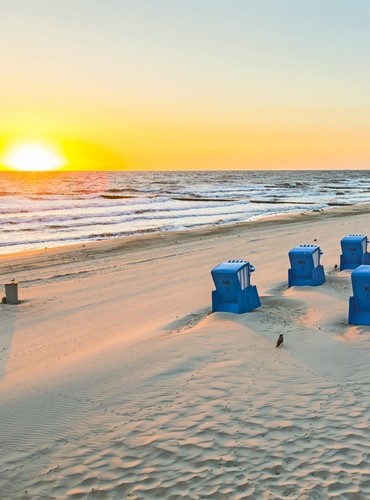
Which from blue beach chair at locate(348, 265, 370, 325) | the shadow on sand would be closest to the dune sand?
the shadow on sand

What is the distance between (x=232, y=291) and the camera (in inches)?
A: 343

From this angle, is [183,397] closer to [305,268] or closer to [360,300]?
[360,300]

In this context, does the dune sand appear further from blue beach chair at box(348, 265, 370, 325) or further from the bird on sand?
blue beach chair at box(348, 265, 370, 325)

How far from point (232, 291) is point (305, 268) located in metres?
2.55

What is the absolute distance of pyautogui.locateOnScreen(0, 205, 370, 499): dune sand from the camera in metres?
4.48

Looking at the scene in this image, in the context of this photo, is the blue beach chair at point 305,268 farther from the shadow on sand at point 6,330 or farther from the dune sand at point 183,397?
the shadow on sand at point 6,330

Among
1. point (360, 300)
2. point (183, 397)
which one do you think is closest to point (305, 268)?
point (360, 300)

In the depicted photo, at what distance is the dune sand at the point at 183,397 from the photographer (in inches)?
176

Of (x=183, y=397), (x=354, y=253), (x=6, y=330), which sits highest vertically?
(x=354, y=253)

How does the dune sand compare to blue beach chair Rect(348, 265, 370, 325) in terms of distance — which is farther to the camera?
blue beach chair Rect(348, 265, 370, 325)

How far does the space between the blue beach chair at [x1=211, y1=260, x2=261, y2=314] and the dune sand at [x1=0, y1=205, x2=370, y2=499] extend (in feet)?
0.79

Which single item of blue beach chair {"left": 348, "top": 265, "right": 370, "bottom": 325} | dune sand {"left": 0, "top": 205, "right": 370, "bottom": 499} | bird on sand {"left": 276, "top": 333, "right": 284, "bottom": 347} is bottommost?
dune sand {"left": 0, "top": 205, "right": 370, "bottom": 499}

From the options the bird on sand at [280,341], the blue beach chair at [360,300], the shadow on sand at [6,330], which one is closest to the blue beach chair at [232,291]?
the bird on sand at [280,341]

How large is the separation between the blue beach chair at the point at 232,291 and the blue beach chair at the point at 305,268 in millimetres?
1958
